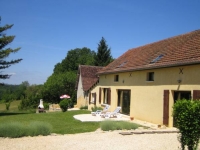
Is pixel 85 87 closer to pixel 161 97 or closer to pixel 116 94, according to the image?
pixel 116 94

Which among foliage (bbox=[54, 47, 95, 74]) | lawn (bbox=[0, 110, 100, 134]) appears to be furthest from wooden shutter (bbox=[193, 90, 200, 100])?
foliage (bbox=[54, 47, 95, 74])

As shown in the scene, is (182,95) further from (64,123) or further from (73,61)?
(73,61)

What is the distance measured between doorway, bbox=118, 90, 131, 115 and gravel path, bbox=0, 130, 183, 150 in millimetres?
9054

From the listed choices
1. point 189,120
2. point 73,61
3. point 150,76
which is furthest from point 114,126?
point 73,61

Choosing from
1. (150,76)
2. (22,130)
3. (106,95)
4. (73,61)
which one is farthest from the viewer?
(73,61)

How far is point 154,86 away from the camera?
48.3 ft

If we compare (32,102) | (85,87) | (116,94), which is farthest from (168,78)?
(32,102)

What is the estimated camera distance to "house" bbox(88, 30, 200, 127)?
1220 cm

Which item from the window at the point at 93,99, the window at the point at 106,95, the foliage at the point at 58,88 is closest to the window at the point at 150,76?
the window at the point at 106,95

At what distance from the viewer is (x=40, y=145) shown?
7824mm

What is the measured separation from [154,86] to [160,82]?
0.67 meters

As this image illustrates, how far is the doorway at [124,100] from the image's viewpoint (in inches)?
735

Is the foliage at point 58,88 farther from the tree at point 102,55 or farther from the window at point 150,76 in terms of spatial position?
the window at point 150,76

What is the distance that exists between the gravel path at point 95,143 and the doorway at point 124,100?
9.05 metres
